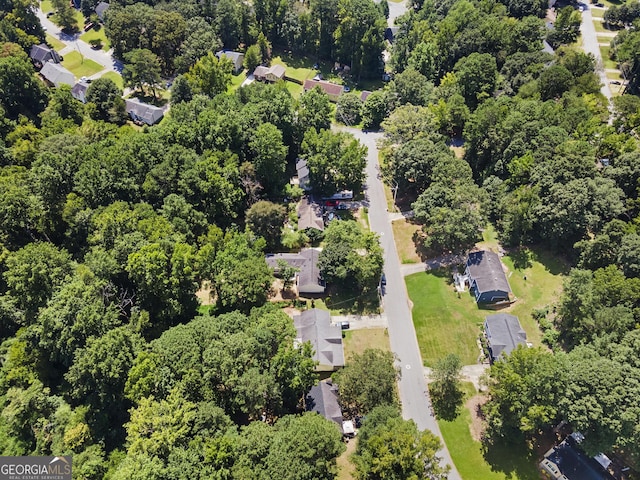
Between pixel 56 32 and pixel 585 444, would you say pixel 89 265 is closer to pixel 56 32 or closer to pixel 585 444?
pixel 585 444

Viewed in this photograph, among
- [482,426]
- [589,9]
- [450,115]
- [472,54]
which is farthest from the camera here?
[589,9]

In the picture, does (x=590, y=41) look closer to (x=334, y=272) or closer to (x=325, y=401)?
(x=334, y=272)

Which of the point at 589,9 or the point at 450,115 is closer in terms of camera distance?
the point at 450,115

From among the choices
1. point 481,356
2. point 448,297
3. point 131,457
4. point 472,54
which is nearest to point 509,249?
point 448,297

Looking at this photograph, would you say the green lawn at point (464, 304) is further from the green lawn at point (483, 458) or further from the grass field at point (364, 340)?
the green lawn at point (483, 458)

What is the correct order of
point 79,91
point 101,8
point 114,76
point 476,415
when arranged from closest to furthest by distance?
1. point 476,415
2. point 79,91
3. point 114,76
4. point 101,8

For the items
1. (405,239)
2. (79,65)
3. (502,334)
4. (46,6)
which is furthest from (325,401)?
(46,6)

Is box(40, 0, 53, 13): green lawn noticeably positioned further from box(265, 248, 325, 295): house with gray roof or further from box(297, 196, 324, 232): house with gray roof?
box(265, 248, 325, 295): house with gray roof
